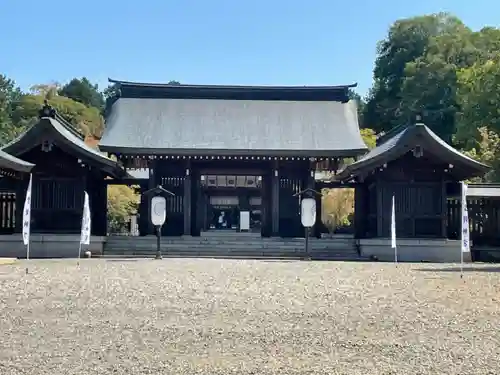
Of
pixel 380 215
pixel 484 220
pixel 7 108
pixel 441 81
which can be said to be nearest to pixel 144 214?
pixel 380 215

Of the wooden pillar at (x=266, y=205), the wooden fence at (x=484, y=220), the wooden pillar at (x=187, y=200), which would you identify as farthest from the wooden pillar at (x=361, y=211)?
the wooden pillar at (x=187, y=200)

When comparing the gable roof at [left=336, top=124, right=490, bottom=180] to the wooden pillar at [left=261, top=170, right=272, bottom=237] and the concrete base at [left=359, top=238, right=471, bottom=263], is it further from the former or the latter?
the wooden pillar at [left=261, top=170, right=272, bottom=237]

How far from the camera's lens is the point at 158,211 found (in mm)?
20219

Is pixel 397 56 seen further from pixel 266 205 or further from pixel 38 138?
pixel 38 138

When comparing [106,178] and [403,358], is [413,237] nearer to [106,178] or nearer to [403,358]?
[106,178]

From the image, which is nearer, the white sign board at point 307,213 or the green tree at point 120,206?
the white sign board at point 307,213

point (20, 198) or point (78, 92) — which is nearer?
point (20, 198)

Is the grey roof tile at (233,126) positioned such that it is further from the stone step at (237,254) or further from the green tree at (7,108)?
the green tree at (7,108)

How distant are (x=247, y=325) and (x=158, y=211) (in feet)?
43.3

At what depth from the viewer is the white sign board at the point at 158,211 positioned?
20125mm

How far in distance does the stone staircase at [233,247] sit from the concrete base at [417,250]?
71 cm

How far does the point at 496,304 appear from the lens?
9.11 m

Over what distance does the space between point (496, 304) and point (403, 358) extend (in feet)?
12.9

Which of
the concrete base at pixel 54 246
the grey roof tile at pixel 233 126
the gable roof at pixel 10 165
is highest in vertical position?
the grey roof tile at pixel 233 126
